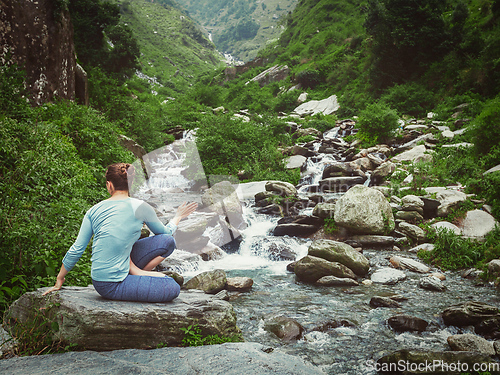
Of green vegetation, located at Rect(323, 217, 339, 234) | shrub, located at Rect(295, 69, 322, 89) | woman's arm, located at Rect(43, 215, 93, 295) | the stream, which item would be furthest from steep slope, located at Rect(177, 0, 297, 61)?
woman's arm, located at Rect(43, 215, 93, 295)

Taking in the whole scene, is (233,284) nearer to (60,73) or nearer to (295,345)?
(295,345)

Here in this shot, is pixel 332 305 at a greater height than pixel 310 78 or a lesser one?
lesser

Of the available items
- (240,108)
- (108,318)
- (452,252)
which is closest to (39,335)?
(108,318)

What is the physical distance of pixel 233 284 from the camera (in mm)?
7355

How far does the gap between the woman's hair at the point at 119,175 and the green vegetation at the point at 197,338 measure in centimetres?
186

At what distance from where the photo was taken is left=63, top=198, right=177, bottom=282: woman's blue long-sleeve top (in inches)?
120

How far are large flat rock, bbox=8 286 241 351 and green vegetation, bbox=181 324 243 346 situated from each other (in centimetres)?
5

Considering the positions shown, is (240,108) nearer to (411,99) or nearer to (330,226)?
(411,99)

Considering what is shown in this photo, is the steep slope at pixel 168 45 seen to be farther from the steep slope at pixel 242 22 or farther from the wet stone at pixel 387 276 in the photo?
the wet stone at pixel 387 276

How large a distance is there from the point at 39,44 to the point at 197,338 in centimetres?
1270

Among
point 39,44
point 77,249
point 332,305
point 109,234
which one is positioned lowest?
point 332,305

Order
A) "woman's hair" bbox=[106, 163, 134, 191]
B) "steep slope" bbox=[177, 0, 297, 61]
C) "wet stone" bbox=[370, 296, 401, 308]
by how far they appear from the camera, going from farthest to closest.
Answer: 1. "steep slope" bbox=[177, 0, 297, 61]
2. "wet stone" bbox=[370, 296, 401, 308]
3. "woman's hair" bbox=[106, 163, 134, 191]

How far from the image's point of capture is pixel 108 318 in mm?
3115

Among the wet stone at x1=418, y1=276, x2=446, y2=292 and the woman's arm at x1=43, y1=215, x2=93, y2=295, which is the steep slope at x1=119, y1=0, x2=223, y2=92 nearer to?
the wet stone at x1=418, y1=276, x2=446, y2=292
